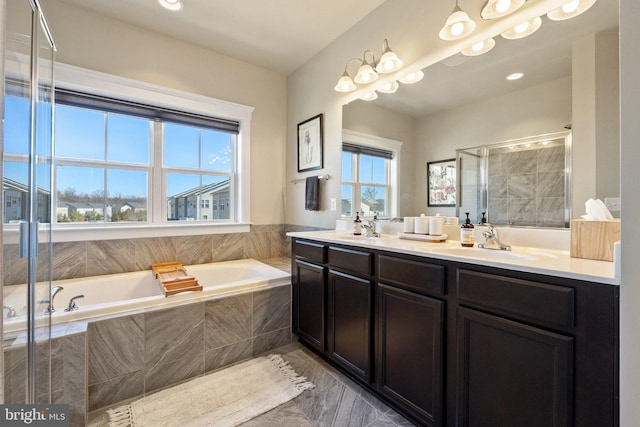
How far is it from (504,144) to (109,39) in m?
3.13

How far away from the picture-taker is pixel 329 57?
2.70 meters

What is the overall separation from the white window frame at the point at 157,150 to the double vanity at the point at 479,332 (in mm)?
1562

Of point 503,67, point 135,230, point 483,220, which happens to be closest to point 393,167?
point 483,220

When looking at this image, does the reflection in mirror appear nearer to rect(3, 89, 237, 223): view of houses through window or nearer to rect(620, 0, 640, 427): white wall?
rect(620, 0, 640, 427): white wall

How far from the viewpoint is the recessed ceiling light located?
2104 millimetres

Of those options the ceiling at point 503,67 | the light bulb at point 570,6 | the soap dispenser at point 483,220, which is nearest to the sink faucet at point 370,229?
the soap dispenser at point 483,220

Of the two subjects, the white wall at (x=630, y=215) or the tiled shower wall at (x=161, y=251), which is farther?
the tiled shower wall at (x=161, y=251)

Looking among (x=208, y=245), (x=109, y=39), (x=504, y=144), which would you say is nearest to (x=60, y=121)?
(x=109, y=39)

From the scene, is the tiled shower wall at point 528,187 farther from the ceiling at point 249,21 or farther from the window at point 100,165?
the window at point 100,165

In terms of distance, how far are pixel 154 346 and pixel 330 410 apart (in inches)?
46.3

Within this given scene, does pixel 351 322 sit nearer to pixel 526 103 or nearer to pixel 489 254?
pixel 489 254

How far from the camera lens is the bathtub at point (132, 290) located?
4.50ft

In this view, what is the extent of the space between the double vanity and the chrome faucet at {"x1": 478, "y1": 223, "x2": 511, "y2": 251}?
0.08 metres

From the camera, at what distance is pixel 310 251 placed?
2.15 meters
